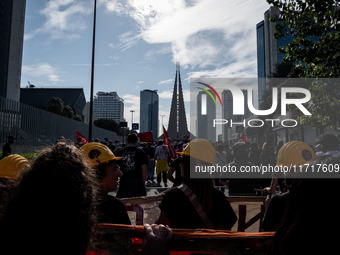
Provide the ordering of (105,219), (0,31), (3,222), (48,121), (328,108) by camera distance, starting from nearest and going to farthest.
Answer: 1. (3,222)
2. (105,219)
3. (328,108)
4. (48,121)
5. (0,31)

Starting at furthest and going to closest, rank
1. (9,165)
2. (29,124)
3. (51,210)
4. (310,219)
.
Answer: (29,124)
(9,165)
(310,219)
(51,210)

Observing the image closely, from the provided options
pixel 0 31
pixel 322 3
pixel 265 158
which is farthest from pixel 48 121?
pixel 0 31

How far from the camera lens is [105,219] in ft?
6.63

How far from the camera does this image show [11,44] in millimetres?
46750

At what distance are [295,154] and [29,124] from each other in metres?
18.6

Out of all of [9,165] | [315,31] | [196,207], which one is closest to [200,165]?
[196,207]

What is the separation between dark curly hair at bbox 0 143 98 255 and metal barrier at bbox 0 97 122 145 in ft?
54.6

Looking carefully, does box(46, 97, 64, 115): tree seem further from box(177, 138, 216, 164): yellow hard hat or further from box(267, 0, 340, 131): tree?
box(177, 138, 216, 164): yellow hard hat

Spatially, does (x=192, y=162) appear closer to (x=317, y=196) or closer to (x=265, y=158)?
(x=317, y=196)

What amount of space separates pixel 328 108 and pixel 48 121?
18.3 metres

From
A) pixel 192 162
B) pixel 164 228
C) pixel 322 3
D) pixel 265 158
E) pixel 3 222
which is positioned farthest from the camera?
pixel 265 158

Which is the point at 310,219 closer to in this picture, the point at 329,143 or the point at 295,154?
the point at 295,154

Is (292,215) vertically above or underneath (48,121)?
underneath

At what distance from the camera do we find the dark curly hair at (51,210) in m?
0.81
